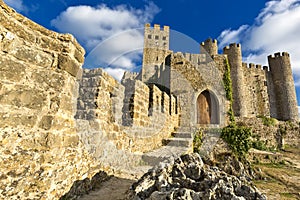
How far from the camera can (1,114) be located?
1352mm

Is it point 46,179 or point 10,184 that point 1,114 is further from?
point 46,179

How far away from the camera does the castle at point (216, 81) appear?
11844 millimetres

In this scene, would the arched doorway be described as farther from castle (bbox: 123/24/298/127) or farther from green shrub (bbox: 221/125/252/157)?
green shrub (bbox: 221/125/252/157)

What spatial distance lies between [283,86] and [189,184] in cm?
2292

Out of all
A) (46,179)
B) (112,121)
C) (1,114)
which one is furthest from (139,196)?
(112,121)

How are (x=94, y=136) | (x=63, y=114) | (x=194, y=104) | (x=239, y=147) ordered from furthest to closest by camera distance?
(x=194, y=104), (x=239, y=147), (x=94, y=136), (x=63, y=114)

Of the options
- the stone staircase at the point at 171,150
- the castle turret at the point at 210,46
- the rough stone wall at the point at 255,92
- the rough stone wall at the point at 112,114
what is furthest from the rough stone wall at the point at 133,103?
the rough stone wall at the point at 255,92

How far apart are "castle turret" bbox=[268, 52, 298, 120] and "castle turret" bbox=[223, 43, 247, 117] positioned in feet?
21.3

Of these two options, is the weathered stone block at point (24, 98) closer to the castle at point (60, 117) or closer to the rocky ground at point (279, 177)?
the castle at point (60, 117)

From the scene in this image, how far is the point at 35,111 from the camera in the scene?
1.64 m

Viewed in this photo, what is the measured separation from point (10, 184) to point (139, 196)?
3.81ft

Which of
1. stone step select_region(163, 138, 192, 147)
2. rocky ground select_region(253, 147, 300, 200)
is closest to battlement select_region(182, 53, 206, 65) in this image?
rocky ground select_region(253, 147, 300, 200)

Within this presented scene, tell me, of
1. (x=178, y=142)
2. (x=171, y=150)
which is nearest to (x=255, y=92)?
(x=178, y=142)

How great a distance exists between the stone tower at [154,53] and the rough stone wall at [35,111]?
14.3 meters
